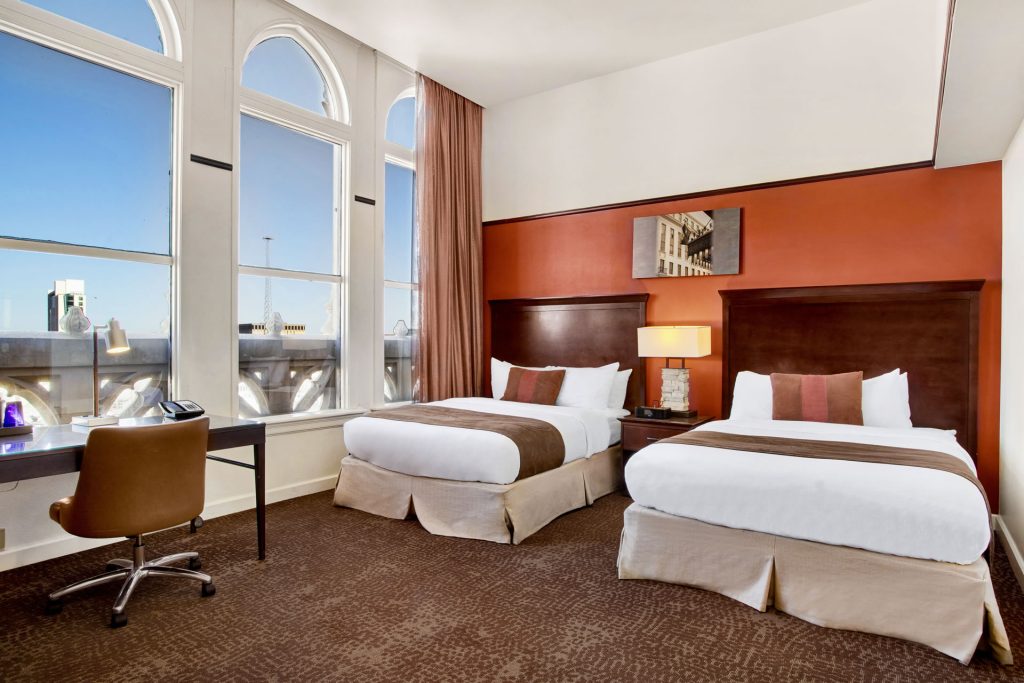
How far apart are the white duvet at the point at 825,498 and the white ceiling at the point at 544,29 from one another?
10.4 ft

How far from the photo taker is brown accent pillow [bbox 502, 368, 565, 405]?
5035 millimetres

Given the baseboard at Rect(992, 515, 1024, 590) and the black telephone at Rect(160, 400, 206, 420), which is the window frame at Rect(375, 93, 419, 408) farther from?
→ the baseboard at Rect(992, 515, 1024, 590)

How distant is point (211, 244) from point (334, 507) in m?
2.05

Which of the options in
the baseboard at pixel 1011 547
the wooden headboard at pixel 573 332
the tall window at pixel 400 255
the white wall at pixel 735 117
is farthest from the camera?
the tall window at pixel 400 255

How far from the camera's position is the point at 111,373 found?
3.69 m

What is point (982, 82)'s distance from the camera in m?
2.69

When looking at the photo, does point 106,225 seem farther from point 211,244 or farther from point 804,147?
point 804,147

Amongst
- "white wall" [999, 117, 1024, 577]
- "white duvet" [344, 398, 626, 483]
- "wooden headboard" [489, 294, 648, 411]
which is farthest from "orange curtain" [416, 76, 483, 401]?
"white wall" [999, 117, 1024, 577]

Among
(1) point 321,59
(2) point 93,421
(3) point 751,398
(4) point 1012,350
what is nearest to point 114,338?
(2) point 93,421

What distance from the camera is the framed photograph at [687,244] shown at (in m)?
4.73

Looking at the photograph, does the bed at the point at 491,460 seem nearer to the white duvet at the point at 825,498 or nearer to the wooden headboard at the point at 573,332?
the wooden headboard at the point at 573,332

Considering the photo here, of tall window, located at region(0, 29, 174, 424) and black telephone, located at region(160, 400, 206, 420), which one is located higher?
tall window, located at region(0, 29, 174, 424)

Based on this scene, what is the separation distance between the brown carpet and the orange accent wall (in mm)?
1881

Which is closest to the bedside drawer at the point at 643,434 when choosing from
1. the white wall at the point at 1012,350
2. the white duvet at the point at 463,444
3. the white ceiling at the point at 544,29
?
the white duvet at the point at 463,444
